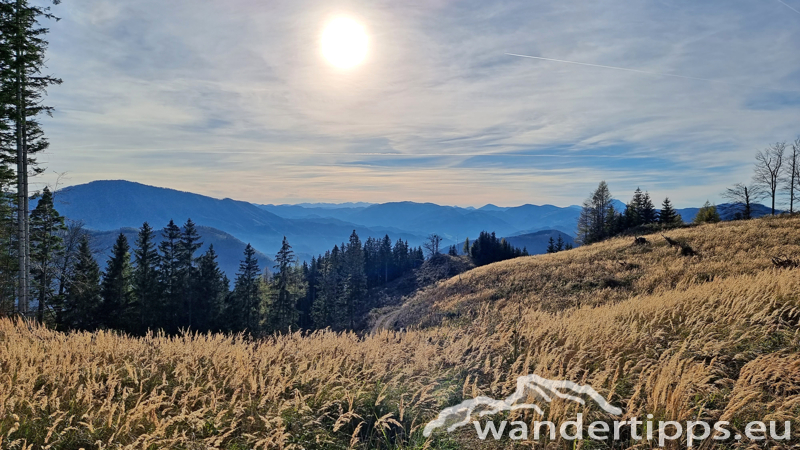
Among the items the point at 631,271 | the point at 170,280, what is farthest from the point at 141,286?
the point at 631,271

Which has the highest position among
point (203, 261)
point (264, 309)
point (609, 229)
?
point (609, 229)

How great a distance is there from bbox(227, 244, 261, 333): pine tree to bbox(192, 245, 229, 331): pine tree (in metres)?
2.04

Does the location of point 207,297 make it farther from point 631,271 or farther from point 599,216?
point 599,216

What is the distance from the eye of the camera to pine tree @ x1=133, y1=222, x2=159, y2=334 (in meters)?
38.1

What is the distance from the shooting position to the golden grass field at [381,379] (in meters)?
3.33

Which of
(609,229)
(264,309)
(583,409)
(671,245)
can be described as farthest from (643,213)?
(583,409)

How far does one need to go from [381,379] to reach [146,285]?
4253 centimetres

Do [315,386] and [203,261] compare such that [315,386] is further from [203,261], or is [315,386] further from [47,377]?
[203,261]

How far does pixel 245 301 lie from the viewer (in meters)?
48.3

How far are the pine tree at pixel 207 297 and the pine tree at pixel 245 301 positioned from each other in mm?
2042

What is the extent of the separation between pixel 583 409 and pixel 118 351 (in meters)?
6.11

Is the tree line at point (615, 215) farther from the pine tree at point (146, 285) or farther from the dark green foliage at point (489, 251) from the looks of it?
the pine tree at point (146, 285)

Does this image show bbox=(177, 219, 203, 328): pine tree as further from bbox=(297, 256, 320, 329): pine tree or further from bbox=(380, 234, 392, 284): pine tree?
bbox=(380, 234, 392, 284): pine tree

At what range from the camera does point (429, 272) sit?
3752 inches
